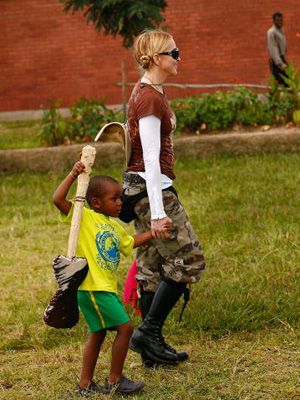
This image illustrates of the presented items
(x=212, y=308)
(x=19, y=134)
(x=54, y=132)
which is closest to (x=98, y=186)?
(x=212, y=308)

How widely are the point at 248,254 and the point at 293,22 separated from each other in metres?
12.8

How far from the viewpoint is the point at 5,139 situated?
1484 cm

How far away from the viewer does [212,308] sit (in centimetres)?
586

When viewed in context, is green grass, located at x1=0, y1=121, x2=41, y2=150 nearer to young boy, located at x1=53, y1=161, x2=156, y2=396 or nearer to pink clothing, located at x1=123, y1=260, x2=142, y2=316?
pink clothing, located at x1=123, y1=260, x2=142, y2=316

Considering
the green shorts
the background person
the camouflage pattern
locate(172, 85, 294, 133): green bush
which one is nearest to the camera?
the green shorts

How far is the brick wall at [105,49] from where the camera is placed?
63.0ft

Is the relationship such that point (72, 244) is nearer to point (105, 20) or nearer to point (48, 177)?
point (48, 177)

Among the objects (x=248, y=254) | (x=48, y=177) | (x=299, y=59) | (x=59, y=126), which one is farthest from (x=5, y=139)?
(x=248, y=254)

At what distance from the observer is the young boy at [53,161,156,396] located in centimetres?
451

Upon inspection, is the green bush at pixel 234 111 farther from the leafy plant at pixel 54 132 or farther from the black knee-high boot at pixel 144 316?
the black knee-high boot at pixel 144 316

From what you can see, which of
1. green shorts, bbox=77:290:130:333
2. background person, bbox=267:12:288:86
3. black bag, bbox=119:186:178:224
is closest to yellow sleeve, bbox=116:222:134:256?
green shorts, bbox=77:290:130:333

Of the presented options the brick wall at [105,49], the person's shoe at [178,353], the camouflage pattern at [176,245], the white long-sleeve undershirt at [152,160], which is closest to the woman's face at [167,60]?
the white long-sleeve undershirt at [152,160]

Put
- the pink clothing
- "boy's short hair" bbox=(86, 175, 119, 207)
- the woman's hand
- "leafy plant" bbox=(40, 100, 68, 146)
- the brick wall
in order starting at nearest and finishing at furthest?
"boy's short hair" bbox=(86, 175, 119, 207)
the woman's hand
the pink clothing
"leafy plant" bbox=(40, 100, 68, 146)
the brick wall

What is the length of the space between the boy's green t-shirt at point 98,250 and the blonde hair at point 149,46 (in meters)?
0.85
